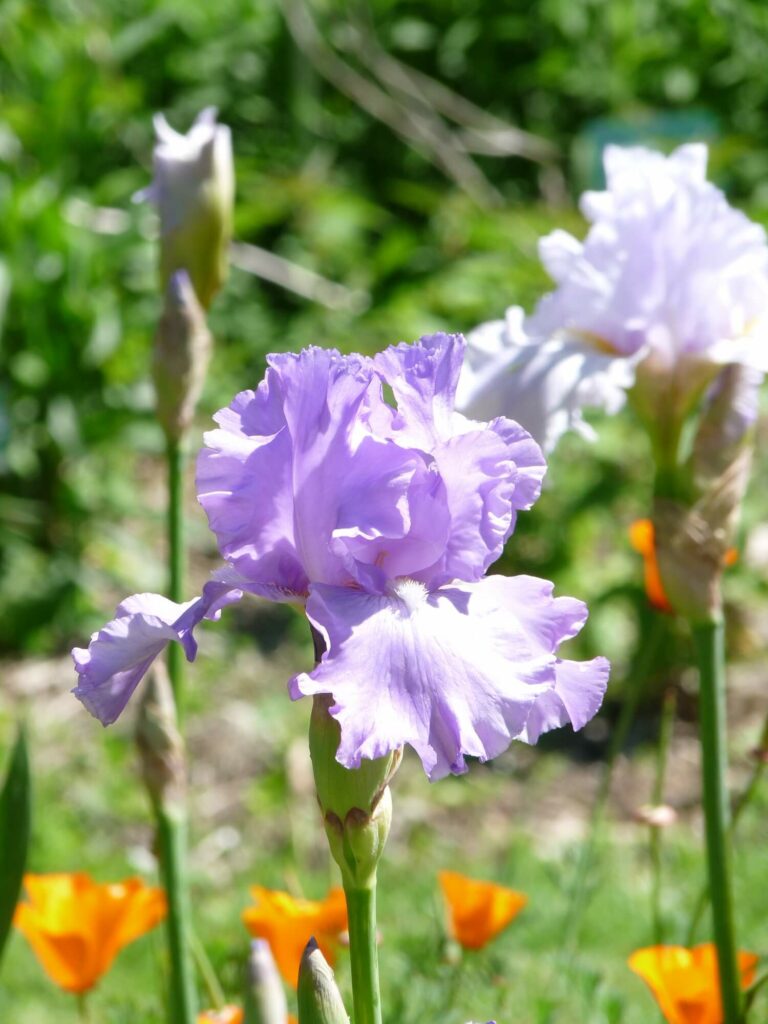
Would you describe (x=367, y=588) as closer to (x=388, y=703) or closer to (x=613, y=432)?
(x=388, y=703)

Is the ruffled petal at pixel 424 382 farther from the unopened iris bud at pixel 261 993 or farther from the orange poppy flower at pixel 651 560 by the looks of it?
the orange poppy flower at pixel 651 560

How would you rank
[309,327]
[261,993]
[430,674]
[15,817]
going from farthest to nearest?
[309,327] → [15,817] → [261,993] → [430,674]

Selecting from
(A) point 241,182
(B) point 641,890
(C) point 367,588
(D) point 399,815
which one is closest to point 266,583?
(C) point 367,588

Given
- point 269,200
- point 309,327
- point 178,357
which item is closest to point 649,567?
point 178,357

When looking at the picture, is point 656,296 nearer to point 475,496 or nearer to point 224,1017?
point 475,496

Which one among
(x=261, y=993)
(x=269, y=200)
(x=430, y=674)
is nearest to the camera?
(x=430, y=674)

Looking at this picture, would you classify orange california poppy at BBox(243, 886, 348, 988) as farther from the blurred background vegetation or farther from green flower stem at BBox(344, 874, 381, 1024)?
green flower stem at BBox(344, 874, 381, 1024)
